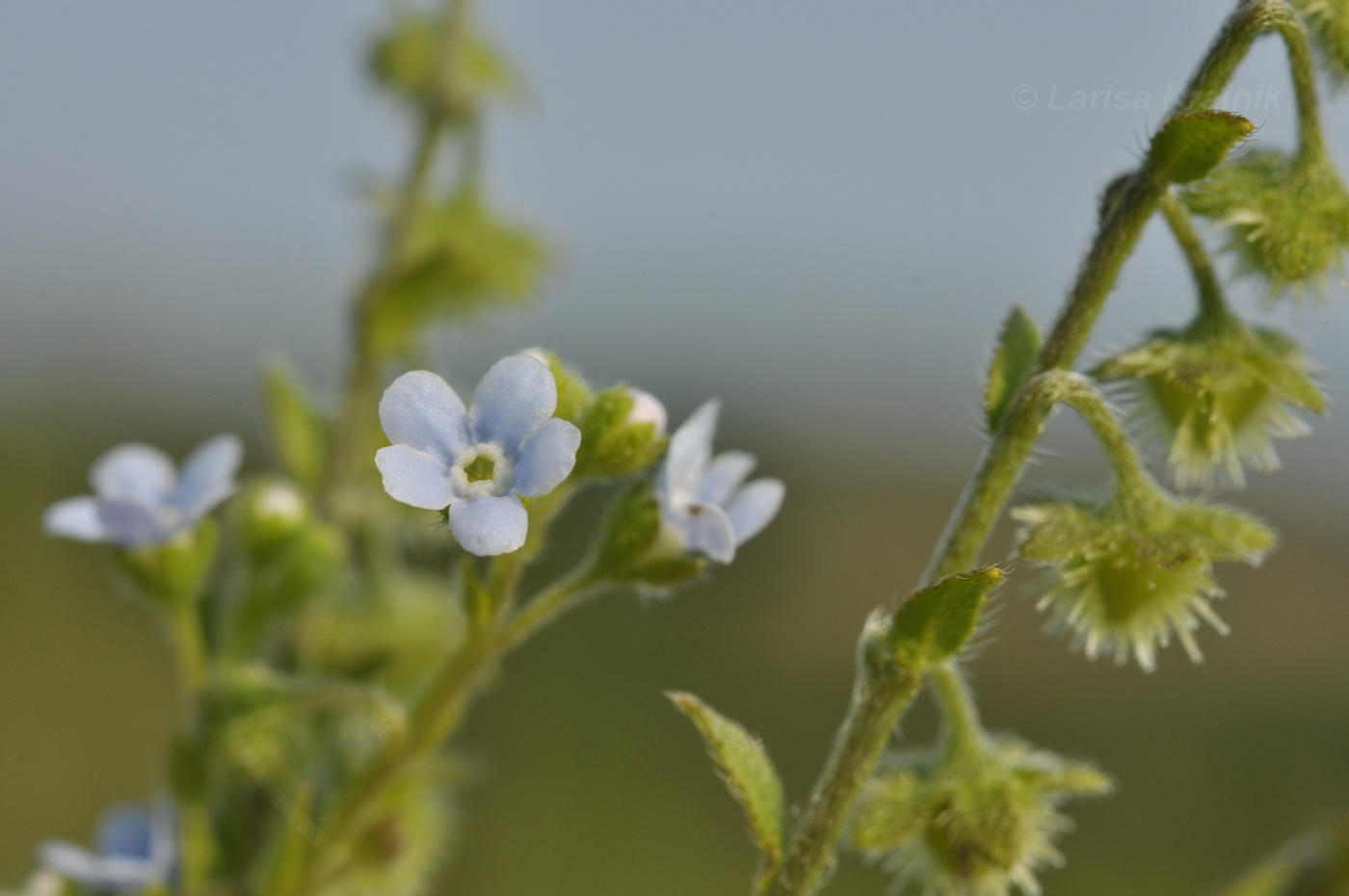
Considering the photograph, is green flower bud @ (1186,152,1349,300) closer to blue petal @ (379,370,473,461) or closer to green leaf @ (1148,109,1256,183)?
green leaf @ (1148,109,1256,183)

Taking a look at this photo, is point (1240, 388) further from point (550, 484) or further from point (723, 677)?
point (723, 677)

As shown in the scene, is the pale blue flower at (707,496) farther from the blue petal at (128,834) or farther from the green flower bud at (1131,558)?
the blue petal at (128,834)

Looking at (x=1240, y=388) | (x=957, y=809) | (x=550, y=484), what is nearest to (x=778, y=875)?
(x=957, y=809)

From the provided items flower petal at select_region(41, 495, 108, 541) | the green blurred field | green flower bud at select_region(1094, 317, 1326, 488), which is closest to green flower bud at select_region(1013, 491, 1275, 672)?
green flower bud at select_region(1094, 317, 1326, 488)

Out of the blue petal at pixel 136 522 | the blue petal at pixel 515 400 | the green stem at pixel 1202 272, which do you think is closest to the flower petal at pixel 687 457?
the blue petal at pixel 515 400

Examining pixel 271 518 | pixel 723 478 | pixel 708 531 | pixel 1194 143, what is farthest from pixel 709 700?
pixel 1194 143

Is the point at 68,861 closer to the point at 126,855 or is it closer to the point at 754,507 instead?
the point at 126,855
